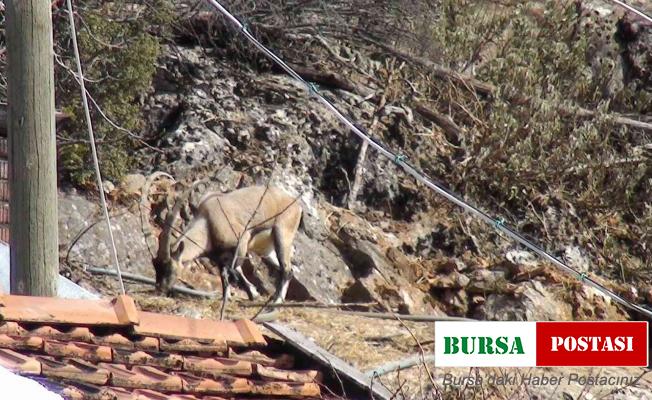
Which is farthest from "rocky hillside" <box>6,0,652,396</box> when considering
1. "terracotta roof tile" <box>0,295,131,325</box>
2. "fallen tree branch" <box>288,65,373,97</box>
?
"terracotta roof tile" <box>0,295,131,325</box>

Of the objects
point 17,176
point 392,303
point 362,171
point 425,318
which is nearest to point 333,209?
point 362,171

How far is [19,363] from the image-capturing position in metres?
5.77

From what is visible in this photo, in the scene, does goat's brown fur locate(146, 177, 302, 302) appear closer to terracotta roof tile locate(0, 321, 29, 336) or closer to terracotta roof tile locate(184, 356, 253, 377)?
terracotta roof tile locate(184, 356, 253, 377)

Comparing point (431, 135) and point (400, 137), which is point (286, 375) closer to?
point (400, 137)

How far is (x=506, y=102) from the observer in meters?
17.9

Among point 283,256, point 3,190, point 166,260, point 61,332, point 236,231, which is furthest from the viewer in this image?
point 283,256

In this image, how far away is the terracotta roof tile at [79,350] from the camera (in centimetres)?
634

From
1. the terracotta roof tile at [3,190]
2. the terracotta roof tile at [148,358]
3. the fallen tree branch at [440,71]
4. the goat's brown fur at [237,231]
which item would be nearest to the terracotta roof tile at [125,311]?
the terracotta roof tile at [148,358]

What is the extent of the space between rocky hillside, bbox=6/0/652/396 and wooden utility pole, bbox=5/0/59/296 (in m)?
7.12

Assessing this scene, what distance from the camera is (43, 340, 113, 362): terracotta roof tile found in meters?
6.34

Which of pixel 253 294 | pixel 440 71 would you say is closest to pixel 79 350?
pixel 253 294

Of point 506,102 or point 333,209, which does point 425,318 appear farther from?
point 506,102

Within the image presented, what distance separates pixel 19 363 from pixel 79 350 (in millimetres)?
711

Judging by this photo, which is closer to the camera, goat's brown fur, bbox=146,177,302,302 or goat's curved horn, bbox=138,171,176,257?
goat's brown fur, bbox=146,177,302,302
